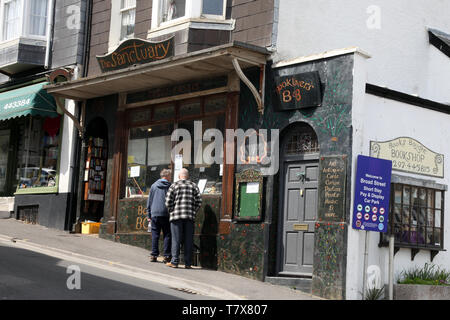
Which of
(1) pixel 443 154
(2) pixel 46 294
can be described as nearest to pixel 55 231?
(2) pixel 46 294

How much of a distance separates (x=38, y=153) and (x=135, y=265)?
22.9 feet

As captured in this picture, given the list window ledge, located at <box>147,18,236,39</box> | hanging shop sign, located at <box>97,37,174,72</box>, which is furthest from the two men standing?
window ledge, located at <box>147,18,236,39</box>

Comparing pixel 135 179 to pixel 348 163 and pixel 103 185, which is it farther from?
pixel 348 163

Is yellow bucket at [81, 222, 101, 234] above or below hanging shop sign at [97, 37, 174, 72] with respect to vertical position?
below

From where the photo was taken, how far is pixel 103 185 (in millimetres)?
17766

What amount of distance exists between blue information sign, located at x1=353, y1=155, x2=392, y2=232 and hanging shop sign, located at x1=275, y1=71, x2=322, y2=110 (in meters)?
1.42

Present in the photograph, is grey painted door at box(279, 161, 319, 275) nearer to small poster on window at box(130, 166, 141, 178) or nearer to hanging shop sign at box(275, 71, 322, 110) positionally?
hanging shop sign at box(275, 71, 322, 110)

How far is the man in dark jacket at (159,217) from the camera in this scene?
1401cm

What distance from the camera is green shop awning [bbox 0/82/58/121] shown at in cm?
1762

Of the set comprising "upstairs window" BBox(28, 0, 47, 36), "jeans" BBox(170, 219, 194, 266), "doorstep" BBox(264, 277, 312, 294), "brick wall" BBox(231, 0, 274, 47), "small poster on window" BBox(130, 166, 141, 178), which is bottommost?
"doorstep" BBox(264, 277, 312, 294)

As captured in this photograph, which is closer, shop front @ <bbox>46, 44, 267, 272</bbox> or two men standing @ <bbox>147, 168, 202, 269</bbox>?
two men standing @ <bbox>147, 168, 202, 269</bbox>

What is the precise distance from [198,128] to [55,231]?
469cm

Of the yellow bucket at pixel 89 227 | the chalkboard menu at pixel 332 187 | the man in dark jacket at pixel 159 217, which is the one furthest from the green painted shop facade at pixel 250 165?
the man in dark jacket at pixel 159 217
